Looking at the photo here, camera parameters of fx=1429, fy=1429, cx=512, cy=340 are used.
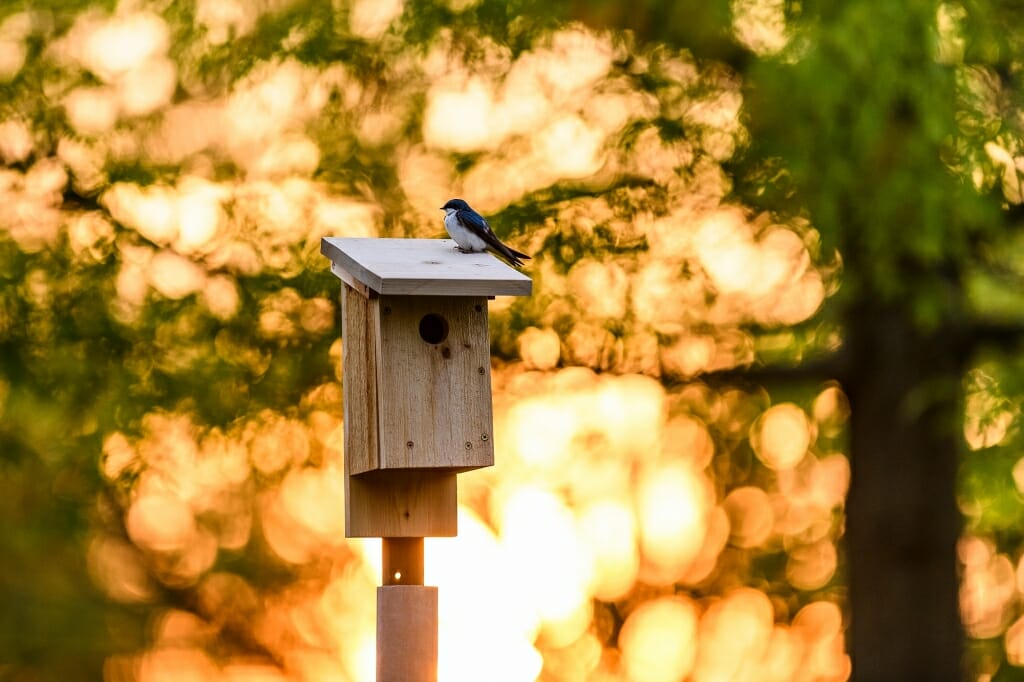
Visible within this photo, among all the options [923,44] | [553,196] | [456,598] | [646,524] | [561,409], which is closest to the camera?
[923,44]

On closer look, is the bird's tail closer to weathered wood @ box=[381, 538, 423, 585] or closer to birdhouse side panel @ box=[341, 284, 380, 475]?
birdhouse side panel @ box=[341, 284, 380, 475]

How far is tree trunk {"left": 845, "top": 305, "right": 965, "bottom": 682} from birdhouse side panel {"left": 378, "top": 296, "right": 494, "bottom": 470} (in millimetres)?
4025

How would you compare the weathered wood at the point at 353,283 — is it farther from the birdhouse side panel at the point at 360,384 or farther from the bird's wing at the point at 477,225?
the bird's wing at the point at 477,225

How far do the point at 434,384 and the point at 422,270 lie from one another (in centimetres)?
30

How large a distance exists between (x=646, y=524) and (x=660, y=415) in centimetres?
266

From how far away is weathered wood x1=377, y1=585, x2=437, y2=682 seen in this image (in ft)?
11.5

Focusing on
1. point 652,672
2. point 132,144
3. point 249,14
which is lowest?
point 652,672

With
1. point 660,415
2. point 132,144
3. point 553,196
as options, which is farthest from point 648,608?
point 132,144

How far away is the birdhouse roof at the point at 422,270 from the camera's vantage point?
138 inches

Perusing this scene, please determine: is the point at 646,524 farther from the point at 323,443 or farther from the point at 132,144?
the point at 132,144

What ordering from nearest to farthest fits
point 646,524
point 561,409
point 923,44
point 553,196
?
1. point 923,44
2. point 553,196
3. point 561,409
4. point 646,524

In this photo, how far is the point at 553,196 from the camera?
666cm

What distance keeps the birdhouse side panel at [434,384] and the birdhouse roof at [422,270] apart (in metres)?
0.10

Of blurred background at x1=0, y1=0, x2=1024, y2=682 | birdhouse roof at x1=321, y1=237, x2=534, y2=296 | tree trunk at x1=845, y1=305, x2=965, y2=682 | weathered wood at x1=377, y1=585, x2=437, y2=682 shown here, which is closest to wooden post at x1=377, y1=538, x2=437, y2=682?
weathered wood at x1=377, y1=585, x2=437, y2=682
